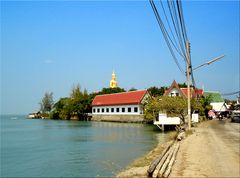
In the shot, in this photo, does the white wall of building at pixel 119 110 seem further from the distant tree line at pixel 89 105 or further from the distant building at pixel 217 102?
the distant building at pixel 217 102

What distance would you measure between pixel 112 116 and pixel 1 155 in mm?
46378

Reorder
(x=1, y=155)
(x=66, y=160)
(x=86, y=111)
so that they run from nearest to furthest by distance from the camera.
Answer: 1. (x=66, y=160)
2. (x=1, y=155)
3. (x=86, y=111)

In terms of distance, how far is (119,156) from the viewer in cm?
A: 1950

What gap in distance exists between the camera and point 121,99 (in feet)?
218

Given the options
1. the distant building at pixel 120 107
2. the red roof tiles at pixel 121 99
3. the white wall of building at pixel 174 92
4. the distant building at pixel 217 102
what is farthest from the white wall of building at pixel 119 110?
the distant building at pixel 217 102

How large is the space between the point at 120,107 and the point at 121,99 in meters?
1.77

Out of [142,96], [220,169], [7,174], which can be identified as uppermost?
[142,96]

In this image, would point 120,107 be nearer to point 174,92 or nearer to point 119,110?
point 119,110

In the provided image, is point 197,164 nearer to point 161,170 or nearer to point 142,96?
point 161,170

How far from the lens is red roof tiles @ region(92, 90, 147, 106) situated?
202 feet

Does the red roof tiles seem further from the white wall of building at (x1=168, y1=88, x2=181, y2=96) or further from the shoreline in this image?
the shoreline

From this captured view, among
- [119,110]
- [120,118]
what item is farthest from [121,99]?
[120,118]

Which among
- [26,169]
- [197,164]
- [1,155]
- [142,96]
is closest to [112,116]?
[142,96]

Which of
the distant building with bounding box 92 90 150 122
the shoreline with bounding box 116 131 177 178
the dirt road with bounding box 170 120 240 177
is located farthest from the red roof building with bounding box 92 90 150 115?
the shoreline with bounding box 116 131 177 178
